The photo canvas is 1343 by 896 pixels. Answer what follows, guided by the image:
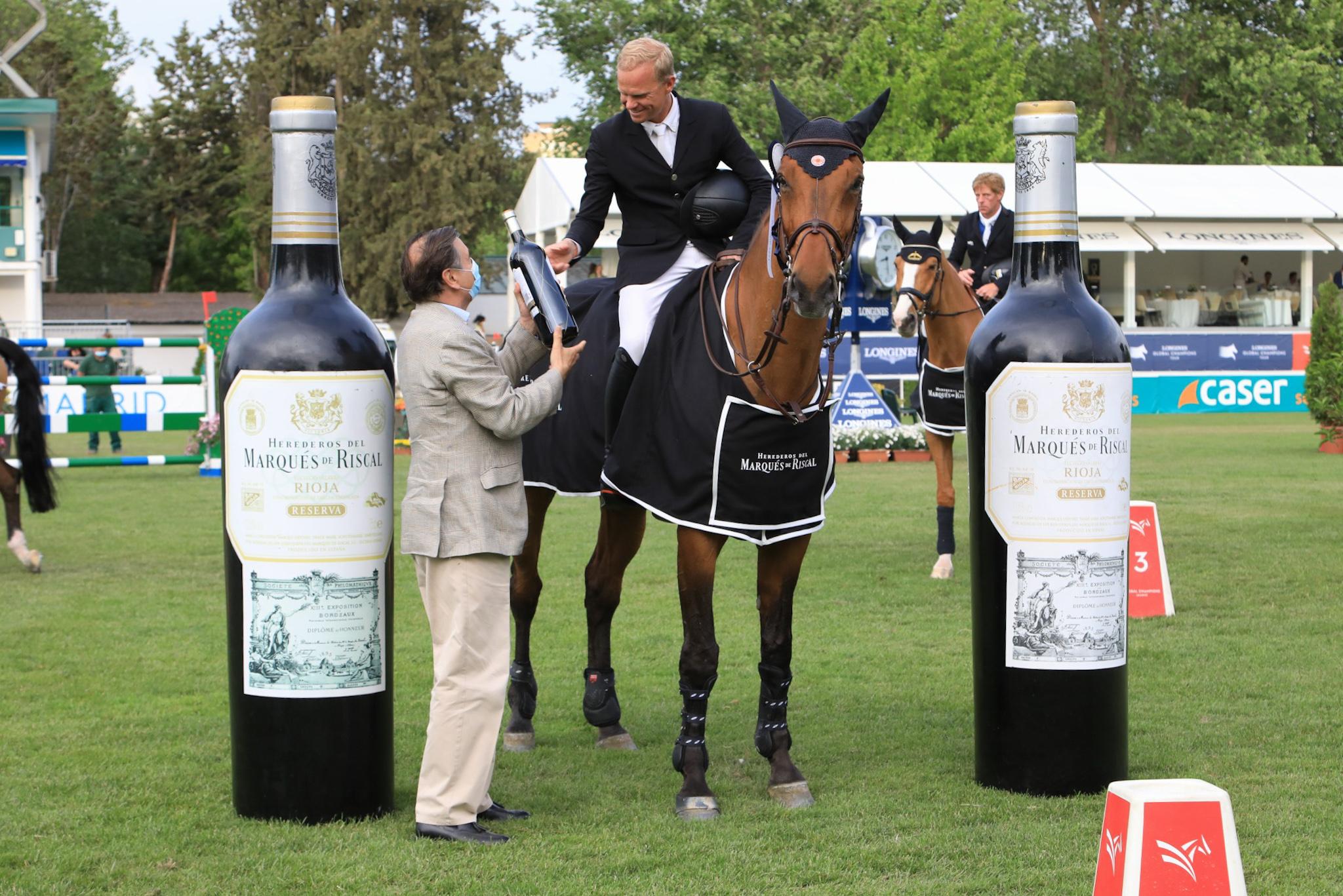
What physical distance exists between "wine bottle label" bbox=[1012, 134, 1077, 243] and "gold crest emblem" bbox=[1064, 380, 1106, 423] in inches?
21.8

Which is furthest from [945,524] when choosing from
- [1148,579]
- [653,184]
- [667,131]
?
[667,131]

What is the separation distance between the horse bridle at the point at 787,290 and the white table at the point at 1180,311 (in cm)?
3013

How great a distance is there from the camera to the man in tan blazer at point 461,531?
5.07m

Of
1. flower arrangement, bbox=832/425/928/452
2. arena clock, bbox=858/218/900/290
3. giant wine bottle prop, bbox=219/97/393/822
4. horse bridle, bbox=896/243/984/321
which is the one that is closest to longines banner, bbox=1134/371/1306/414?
arena clock, bbox=858/218/900/290

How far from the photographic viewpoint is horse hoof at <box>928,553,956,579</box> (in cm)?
1066

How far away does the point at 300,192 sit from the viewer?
17.1ft

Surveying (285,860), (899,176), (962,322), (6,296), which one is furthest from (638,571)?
(6,296)

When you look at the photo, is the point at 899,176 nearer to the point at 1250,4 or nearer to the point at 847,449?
the point at 847,449

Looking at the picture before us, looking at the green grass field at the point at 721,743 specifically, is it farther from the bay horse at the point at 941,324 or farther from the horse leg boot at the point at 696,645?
the bay horse at the point at 941,324

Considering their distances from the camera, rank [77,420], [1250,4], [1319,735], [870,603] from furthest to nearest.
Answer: [1250,4]
[77,420]
[870,603]
[1319,735]

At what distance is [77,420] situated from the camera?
18125 mm

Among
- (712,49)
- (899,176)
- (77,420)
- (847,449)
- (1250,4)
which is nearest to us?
(77,420)

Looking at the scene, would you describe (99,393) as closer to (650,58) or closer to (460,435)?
(650,58)

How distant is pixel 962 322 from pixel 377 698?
6707 mm
